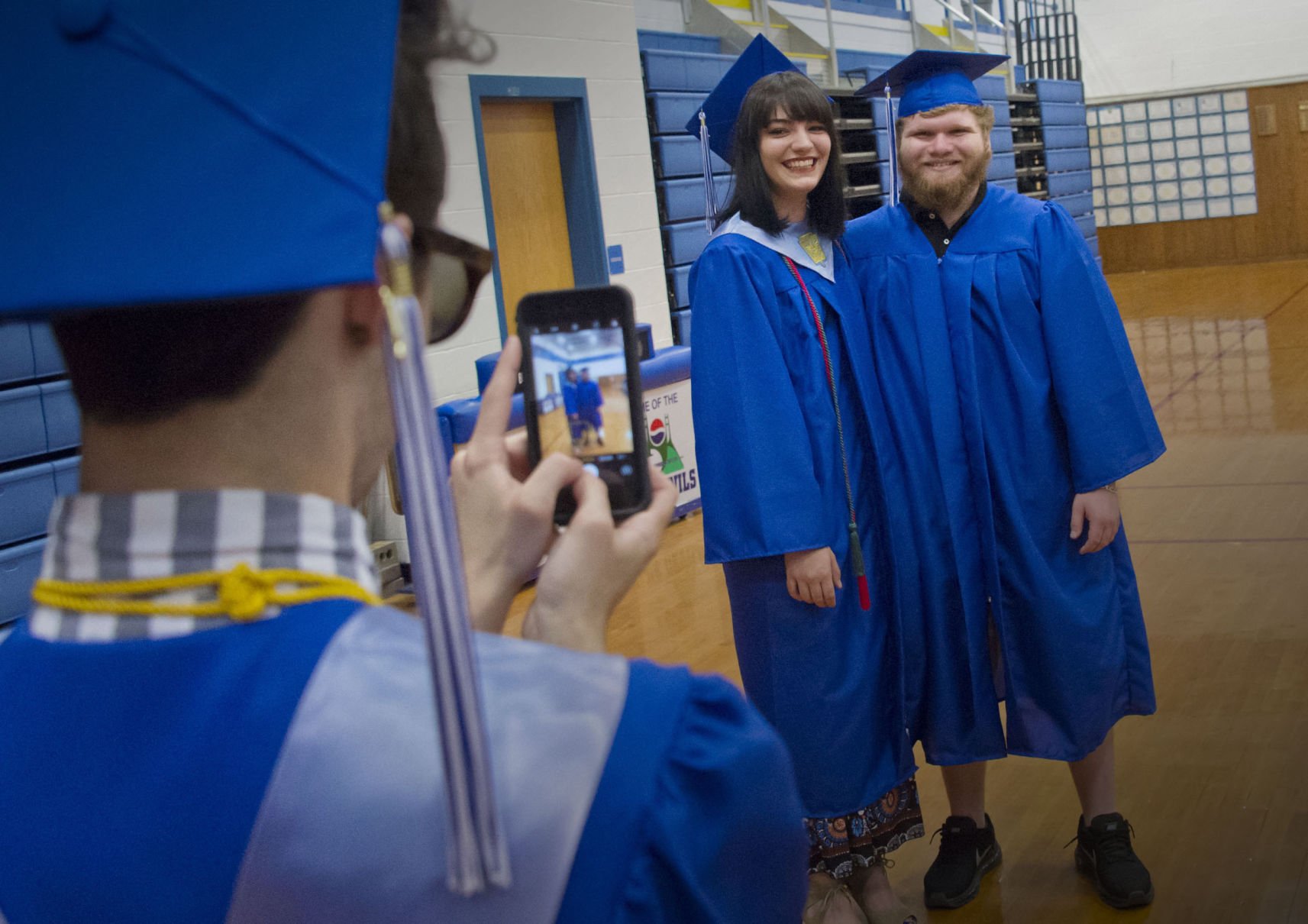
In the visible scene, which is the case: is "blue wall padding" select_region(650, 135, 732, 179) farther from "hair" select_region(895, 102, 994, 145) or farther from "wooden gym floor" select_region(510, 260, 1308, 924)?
"hair" select_region(895, 102, 994, 145)

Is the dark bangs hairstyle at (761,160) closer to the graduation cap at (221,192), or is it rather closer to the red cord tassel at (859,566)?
the red cord tassel at (859,566)

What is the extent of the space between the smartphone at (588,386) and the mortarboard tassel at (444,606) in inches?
9.7

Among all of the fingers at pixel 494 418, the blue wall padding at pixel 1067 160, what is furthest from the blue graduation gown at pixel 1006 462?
the blue wall padding at pixel 1067 160

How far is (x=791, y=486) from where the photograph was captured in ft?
7.09

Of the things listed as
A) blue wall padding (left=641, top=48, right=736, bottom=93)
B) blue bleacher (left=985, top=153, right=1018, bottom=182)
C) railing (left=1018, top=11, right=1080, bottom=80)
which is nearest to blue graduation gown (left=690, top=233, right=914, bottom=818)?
blue wall padding (left=641, top=48, right=736, bottom=93)

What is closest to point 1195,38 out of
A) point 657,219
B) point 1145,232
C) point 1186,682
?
point 1145,232

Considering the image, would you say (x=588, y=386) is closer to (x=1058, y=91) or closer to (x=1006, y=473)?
(x=1006, y=473)

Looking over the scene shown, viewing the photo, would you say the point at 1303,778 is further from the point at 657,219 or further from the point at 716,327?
the point at 657,219

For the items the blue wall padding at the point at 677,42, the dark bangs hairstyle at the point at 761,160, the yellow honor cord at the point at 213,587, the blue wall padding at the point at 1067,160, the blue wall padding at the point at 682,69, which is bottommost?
the yellow honor cord at the point at 213,587

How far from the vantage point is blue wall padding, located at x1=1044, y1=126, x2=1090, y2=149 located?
13094mm

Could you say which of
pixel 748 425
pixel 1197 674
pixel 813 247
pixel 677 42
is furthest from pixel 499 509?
pixel 677 42

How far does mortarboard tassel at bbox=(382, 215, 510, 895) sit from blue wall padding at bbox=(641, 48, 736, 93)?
6.46 meters

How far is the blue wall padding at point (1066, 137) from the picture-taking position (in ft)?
43.0

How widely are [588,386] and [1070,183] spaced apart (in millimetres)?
13879
